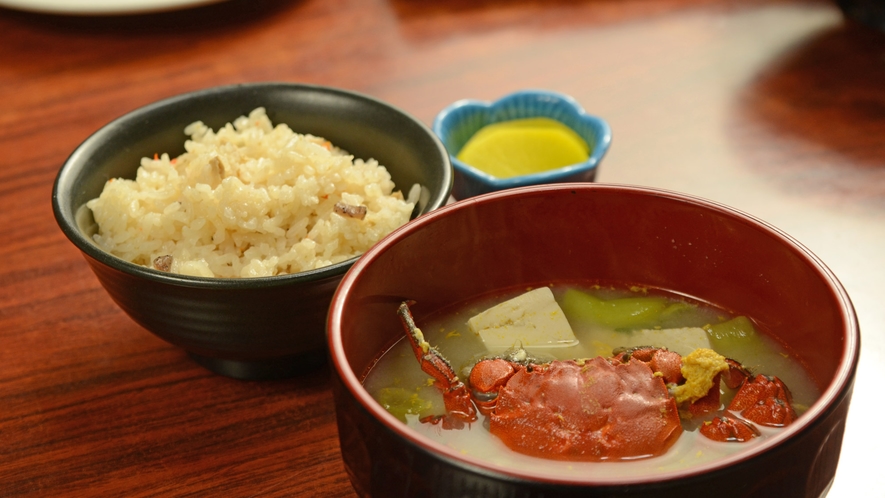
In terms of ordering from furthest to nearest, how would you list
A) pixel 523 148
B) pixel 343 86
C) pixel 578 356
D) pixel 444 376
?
pixel 343 86
pixel 523 148
pixel 578 356
pixel 444 376

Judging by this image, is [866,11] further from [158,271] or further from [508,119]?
[158,271]

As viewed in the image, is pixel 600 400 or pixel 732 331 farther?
pixel 732 331

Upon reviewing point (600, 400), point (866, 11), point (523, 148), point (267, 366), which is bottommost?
point (267, 366)

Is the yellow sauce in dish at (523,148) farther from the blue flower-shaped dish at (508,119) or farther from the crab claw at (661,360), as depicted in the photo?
the crab claw at (661,360)

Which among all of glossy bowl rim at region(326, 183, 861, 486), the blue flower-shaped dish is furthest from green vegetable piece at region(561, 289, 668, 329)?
the blue flower-shaped dish

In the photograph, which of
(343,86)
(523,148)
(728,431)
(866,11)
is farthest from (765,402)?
(866,11)

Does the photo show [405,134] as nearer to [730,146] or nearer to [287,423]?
[287,423]

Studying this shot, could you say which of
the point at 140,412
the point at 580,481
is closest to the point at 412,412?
the point at 580,481

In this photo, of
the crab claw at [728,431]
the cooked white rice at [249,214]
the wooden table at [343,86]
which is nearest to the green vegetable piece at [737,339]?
the crab claw at [728,431]
